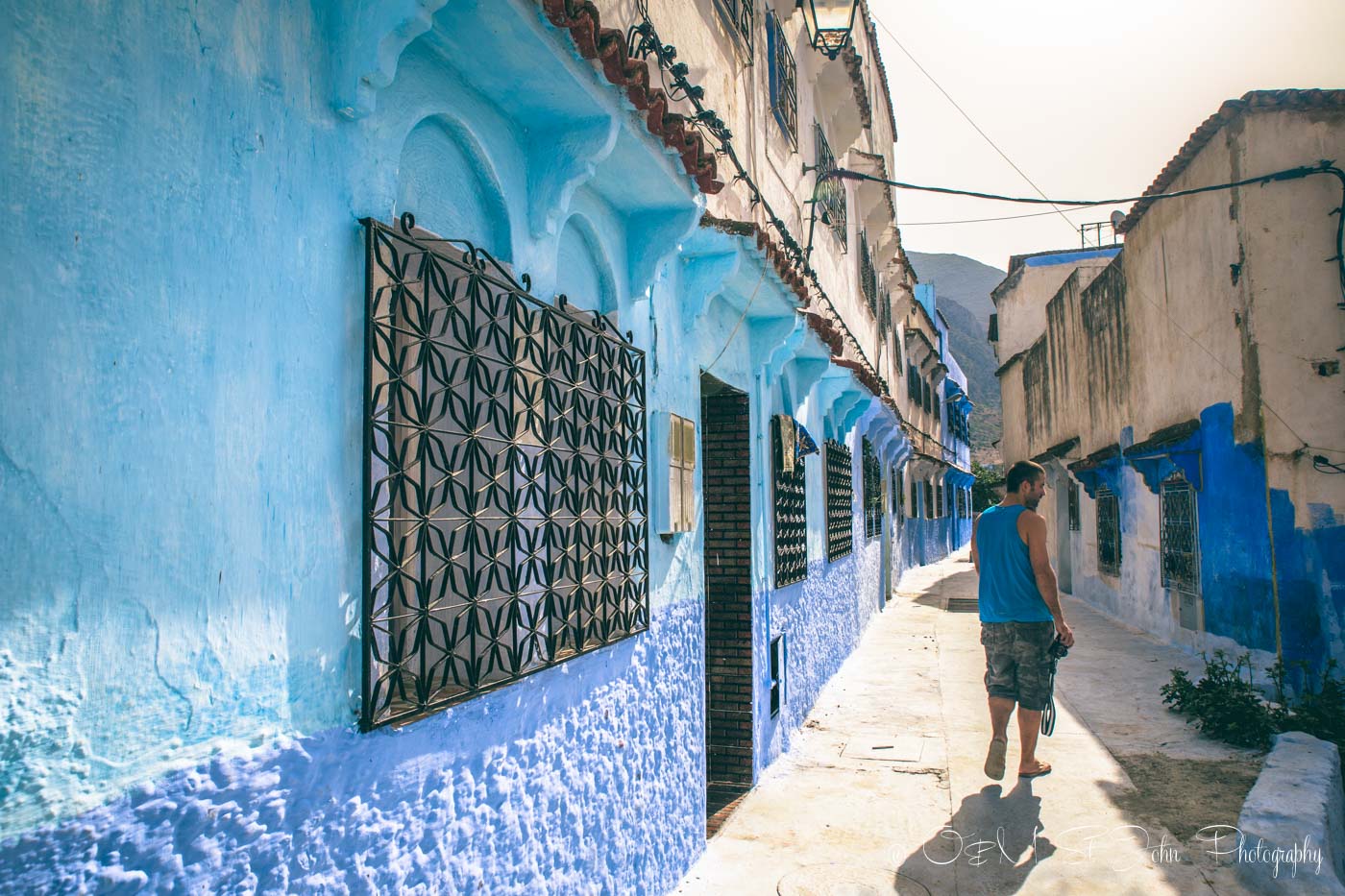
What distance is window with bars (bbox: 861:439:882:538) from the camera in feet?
45.0

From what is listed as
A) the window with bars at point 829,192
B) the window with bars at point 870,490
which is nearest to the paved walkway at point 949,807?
the window with bars at point 870,490

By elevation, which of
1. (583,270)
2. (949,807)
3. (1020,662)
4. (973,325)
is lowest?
(949,807)

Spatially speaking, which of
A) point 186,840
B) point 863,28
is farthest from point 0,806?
point 863,28

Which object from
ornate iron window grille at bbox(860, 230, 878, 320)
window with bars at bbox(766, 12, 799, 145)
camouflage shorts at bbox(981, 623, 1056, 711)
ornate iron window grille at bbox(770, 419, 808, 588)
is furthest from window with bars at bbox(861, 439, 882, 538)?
camouflage shorts at bbox(981, 623, 1056, 711)

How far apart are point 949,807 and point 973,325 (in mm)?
91929

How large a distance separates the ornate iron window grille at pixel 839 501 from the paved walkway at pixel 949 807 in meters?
1.62

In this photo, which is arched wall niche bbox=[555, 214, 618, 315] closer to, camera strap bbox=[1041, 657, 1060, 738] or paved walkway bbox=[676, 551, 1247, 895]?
paved walkway bbox=[676, 551, 1247, 895]

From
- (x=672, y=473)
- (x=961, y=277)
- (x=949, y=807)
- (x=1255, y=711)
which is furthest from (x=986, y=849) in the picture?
(x=961, y=277)

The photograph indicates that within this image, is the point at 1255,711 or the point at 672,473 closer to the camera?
the point at 672,473

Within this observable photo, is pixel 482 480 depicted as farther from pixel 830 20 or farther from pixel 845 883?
pixel 830 20

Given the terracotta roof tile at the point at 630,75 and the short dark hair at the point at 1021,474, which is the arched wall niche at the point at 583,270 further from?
the short dark hair at the point at 1021,474

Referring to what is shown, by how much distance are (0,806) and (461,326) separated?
1.87m

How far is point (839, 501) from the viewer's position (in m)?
10.5

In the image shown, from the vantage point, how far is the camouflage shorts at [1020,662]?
5629 millimetres
